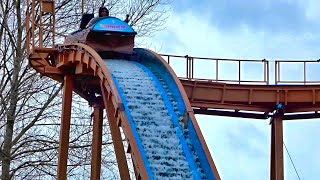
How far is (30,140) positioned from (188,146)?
8314 millimetres

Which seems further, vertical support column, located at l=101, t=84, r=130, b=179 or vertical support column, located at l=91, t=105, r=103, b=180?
vertical support column, located at l=91, t=105, r=103, b=180

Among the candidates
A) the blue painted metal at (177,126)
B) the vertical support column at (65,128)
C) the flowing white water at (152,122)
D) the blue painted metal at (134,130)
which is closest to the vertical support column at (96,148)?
the vertical support column at (65,128)

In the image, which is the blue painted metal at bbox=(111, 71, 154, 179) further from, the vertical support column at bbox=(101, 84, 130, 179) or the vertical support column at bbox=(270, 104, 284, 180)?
the vertical support column at bbox=(270, 104, 284, 180)

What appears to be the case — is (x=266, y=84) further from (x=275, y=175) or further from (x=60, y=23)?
(x=60, y=23)

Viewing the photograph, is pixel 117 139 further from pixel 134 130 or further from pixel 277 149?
pixel 277 149

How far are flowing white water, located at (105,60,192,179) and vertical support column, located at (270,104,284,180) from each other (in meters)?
5.64

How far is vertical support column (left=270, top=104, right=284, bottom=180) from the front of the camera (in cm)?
2547

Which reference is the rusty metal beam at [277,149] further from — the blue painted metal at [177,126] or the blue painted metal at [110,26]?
the blue painted metal at [110,26]

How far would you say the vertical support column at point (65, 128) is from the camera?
75.0 ft

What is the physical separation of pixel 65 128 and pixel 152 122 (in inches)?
163

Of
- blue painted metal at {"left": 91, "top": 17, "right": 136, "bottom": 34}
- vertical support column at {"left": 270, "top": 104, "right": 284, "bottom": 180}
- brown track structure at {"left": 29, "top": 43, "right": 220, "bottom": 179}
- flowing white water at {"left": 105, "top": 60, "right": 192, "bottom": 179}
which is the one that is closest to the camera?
flowing white water at {"left": 105, "top": 60, "right": 192, "bottom": 179}

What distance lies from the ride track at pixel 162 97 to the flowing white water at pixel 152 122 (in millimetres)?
101

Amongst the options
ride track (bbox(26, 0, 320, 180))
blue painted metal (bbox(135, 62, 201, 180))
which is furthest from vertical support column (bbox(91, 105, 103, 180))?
blue painted metal (bbox(135, 62, 201, 180))

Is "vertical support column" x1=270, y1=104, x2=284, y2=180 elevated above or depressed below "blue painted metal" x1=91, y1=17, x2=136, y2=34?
below
